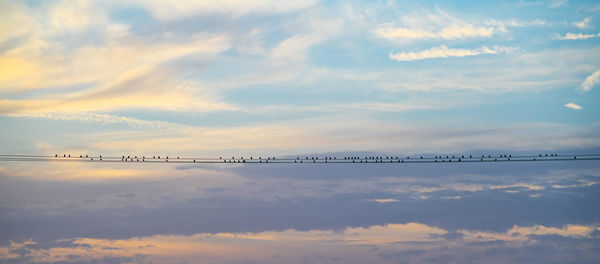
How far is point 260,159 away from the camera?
366ft

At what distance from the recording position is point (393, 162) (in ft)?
366

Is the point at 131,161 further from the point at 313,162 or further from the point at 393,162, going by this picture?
the point at 393,162

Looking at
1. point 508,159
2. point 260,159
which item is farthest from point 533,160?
point 260,159

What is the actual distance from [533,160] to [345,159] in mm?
38191

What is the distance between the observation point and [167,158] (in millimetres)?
111750

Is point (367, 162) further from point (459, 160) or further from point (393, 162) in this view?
point (459, 160)

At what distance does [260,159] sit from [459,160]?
4147cm

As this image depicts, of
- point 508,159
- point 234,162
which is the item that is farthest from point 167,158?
point 508,159

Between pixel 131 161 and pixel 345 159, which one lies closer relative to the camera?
pixel 345 159

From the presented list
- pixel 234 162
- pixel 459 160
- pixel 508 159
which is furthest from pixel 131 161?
pixel 508 159

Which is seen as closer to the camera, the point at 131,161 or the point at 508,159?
the point at 508,159

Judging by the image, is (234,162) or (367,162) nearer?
(367,162)

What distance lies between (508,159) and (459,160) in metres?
9.87

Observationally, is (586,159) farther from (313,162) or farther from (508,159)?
(313,162)
